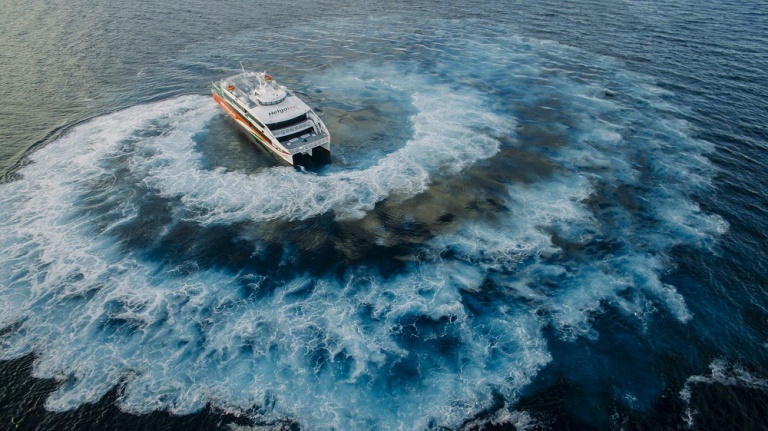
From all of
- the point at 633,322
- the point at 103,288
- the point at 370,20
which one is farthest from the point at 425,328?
the point at 370,20

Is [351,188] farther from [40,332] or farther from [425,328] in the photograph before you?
[40,332]

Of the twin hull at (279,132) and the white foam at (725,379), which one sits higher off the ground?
the twin hull at (279,132)

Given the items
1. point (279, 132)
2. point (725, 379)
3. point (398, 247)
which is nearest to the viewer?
point (725, 379)

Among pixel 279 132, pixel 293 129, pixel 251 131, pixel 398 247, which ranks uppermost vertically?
pixel 293 129

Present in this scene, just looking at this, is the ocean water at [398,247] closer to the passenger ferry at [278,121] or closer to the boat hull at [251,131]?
the boat hull at [251,131]

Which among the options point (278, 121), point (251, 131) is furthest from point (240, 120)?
point (278, 121)

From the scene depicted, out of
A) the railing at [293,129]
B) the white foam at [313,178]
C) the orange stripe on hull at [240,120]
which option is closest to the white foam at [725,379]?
the white foam at [313,178]

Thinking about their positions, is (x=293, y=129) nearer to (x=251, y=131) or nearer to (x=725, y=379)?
(x=251, y=131)
